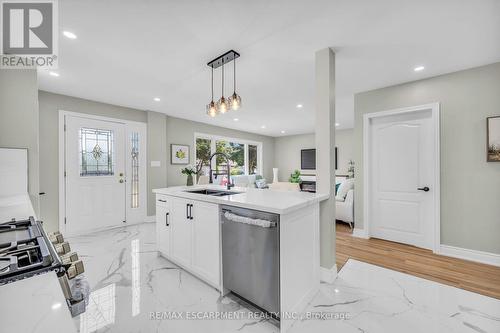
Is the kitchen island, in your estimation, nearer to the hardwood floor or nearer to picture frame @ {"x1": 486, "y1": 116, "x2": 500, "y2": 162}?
the hardwood floor

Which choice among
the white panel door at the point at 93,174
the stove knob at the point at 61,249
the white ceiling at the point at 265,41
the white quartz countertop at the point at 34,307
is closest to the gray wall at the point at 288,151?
the white ceiling at the point at 265,41

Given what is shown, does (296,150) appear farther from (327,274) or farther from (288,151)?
(327,274)

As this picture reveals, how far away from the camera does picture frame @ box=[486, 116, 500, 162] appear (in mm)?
2375

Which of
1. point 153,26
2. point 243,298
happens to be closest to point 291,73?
point 153,26

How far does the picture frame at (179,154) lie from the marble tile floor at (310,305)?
2.82m

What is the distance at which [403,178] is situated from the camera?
306 centimetres

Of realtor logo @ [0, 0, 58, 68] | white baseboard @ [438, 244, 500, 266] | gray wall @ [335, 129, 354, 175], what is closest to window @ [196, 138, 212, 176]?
realtor logo @ [0, 0, 58, 68]

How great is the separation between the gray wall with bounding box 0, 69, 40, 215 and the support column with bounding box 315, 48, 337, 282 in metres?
3.13

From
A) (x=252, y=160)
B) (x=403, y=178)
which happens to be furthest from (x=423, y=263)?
(x=252, y=160)

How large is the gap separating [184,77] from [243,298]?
8.98ft

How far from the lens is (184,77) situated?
283cm

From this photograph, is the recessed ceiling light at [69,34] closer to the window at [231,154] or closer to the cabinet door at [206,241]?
the cabinet door at [206,241]

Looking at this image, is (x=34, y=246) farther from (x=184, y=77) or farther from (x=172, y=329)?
(x=184, y=77)

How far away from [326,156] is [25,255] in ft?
7.03
